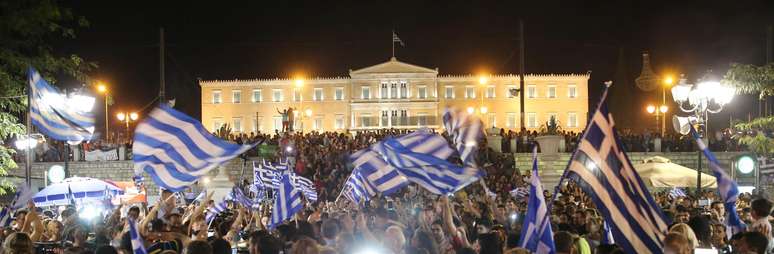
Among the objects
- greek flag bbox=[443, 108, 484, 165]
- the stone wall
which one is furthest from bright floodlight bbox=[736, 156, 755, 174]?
greek flag bbox=[443, 108, 484, 165]

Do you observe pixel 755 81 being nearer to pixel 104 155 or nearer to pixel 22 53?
pixel 22 53

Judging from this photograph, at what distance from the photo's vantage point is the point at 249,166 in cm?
3703

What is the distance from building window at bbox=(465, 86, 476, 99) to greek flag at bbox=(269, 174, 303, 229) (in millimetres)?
80283

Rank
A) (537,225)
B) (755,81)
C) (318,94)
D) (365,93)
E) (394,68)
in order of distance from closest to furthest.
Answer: (537,225), (755,81), (394,68), (365,93), (318,94)

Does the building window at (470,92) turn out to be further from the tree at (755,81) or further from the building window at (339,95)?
the tree at (755,81)

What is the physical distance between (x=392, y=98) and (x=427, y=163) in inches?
3184

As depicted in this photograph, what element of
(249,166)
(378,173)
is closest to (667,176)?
(378,173)

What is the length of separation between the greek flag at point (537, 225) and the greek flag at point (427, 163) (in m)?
3.93

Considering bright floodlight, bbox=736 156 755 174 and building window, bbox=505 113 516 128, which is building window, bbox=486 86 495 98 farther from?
bright floodlight, bbox=736 156 755 174

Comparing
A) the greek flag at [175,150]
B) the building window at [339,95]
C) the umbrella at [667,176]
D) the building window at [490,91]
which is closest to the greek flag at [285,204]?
the greek flag at [175,150]

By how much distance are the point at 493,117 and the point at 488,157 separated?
2326 inches

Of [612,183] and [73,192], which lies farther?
[73,192]

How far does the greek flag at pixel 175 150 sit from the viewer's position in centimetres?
894

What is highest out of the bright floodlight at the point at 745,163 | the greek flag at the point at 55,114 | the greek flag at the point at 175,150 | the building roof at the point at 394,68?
the building roof at the point at 394,68
